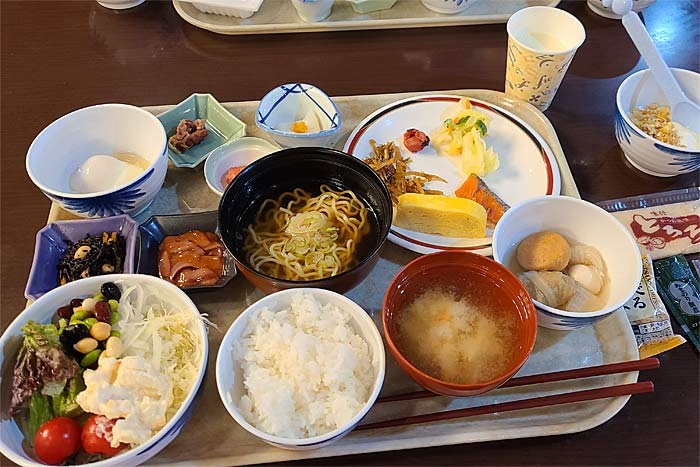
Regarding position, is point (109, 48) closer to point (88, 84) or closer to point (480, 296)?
point (88, 84)

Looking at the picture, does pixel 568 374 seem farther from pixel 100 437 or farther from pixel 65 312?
pixel 65 312

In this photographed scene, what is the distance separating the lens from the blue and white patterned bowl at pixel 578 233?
1.74 metres

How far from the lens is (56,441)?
1.44m

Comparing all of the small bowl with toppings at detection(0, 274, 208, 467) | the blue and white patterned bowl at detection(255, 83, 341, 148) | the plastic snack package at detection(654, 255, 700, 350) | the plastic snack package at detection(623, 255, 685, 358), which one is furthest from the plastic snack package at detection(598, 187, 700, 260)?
the small bowl with toppings at detection(0, 274, 208, 467)

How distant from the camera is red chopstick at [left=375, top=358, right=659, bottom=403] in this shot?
160cm

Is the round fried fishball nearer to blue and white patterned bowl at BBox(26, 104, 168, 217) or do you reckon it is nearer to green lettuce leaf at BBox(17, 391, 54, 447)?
blue and white patterned bowl at BBox(26, 104, 168, 217)

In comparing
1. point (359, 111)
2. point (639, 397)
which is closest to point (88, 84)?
point (359, 111)

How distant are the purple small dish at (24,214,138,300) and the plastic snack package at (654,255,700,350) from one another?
179cm

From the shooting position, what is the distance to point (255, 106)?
7.83 ft

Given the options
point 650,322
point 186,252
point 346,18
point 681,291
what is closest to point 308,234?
point 186,252

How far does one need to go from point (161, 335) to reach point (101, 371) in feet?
0.63

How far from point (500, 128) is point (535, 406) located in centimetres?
118

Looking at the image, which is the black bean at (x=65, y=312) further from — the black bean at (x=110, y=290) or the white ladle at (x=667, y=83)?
the white ladle at (x=667, y=83)

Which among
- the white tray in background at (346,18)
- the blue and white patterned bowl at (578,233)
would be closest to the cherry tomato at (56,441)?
the blue and white patterned bowl at (578,233)
